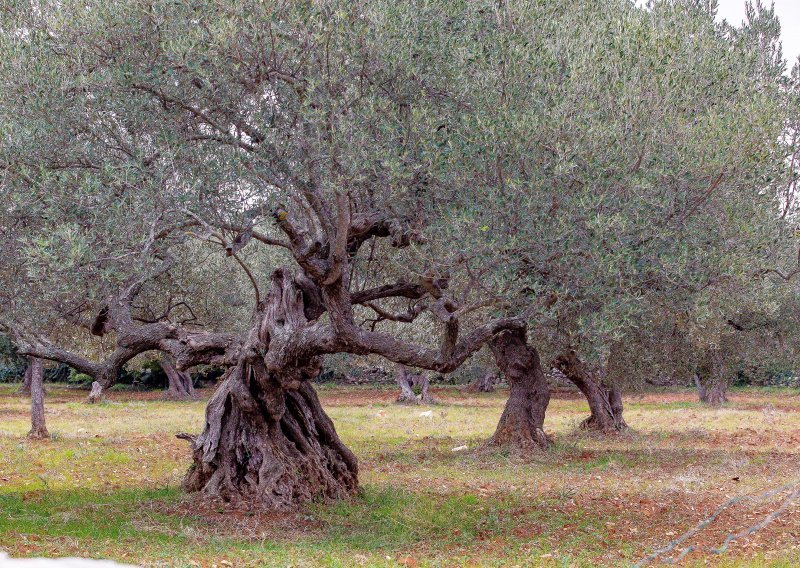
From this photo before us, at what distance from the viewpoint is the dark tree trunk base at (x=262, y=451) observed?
1609cm

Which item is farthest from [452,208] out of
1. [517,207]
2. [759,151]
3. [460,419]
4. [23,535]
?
[460,419]

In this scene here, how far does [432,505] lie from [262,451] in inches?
147

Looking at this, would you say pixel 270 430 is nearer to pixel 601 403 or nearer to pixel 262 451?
pixel 262 451

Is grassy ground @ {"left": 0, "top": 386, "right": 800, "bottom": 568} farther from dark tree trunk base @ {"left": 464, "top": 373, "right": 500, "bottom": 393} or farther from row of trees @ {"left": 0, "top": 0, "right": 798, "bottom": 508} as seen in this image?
A: dark tree trunk base @ {"left": 464, "top": 373, "right": 500, "bottom": 393}

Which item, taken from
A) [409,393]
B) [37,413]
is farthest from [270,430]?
[409,393]

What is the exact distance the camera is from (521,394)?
27141 millimetres

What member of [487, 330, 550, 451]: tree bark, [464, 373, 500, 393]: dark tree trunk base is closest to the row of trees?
[487, 330, 550, 451]: tree bark

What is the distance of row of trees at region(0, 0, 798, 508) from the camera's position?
12586 millimetres

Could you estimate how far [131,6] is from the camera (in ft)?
42.7

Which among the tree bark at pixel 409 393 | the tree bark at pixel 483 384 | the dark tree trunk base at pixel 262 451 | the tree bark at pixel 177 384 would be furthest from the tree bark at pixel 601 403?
the tree bark at pixel 177 384

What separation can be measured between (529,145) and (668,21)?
3.93 meters

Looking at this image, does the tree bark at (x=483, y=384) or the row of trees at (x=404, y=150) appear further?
the tree bark at (x=483, y=384)

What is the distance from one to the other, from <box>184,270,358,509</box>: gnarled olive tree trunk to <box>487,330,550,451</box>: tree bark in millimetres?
10308

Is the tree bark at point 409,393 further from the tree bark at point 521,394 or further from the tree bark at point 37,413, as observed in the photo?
the tree bark at point 37,413
